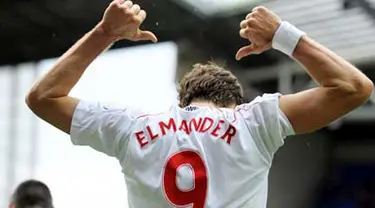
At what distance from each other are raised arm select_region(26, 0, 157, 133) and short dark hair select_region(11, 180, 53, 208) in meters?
0.91

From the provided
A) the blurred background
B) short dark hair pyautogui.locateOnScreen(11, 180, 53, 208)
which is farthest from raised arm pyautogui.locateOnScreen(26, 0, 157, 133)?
the blurred background

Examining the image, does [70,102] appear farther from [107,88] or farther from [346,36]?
[346,36]

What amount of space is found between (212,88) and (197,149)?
4.3 inches

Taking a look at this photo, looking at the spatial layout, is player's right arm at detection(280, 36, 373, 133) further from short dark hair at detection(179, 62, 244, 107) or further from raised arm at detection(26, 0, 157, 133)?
raised arm at detection(26, 0, 157, 133)

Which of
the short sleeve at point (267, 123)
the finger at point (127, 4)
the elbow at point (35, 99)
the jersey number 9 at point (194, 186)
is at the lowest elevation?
the jersey number 9 at point (194, 186)

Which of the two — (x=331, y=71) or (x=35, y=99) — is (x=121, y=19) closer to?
(x=35, y=99)

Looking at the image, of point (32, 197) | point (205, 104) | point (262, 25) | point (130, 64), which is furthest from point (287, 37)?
point (130, 64)

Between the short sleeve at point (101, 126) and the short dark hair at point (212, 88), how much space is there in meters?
0.10

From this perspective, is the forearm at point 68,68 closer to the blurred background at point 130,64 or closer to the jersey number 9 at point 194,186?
the jersey number 9 at point 194,186

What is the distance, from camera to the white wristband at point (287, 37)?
1.00 m

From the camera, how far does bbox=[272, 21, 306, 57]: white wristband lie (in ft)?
3.29

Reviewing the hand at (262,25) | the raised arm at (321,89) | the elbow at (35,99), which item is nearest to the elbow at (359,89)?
the raised arm at (321,89)

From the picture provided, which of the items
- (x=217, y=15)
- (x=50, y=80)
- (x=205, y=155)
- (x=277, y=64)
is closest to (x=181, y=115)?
(x=205, y=155)

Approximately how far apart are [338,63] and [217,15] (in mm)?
3530
